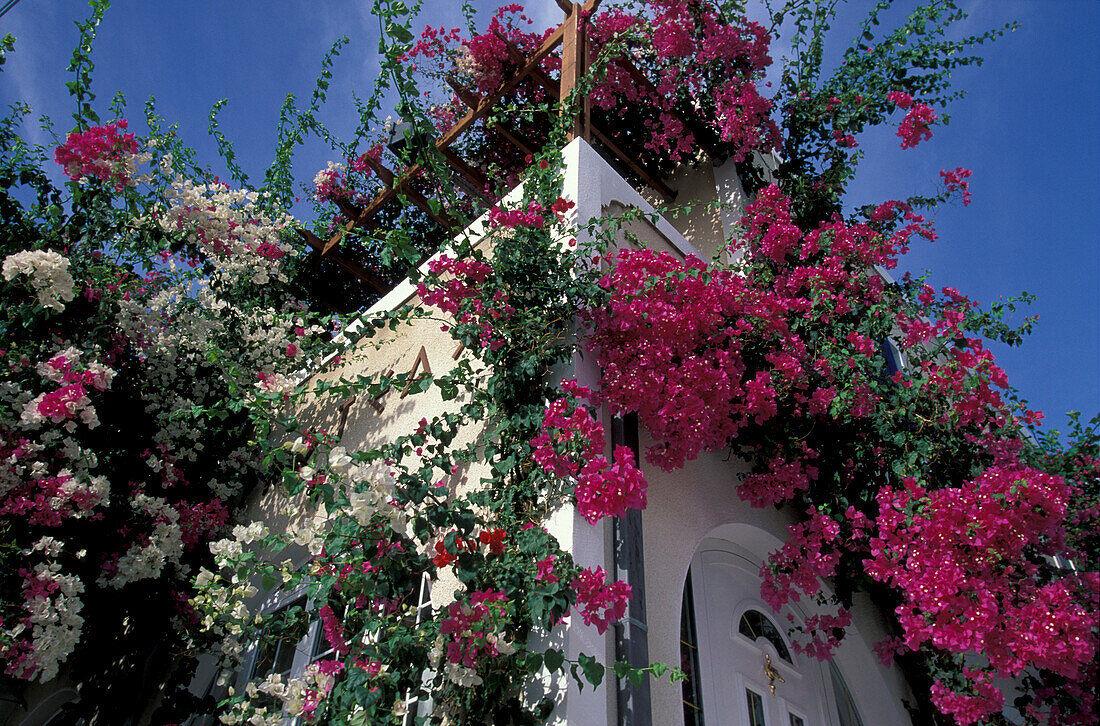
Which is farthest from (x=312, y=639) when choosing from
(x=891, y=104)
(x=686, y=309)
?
(x=891, y=104)

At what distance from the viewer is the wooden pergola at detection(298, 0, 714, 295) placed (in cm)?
396

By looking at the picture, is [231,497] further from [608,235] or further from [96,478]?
[608,235]

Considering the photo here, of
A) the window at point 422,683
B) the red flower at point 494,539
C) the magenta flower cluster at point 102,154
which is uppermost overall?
the magenta flower cluster at point 102,154

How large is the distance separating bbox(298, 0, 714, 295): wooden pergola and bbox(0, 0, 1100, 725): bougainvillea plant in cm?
9

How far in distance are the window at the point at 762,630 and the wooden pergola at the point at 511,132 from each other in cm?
247

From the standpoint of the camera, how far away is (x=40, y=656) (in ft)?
10.2

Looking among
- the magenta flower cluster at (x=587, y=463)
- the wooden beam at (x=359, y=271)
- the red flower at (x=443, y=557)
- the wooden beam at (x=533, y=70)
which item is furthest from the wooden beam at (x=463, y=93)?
the red flower at (x=443, y=557)

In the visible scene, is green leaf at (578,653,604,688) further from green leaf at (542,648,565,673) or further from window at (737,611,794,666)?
window at (737,611,794,666)

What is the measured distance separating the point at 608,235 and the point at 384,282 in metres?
2.88

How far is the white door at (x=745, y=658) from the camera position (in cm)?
300

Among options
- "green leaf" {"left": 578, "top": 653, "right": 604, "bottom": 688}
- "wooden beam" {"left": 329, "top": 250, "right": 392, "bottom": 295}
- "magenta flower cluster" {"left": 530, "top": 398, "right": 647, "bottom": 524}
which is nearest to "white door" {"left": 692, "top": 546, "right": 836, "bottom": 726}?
"green leaf" {"left": 578, "top": 653, "right": 604, "bottom": 688}

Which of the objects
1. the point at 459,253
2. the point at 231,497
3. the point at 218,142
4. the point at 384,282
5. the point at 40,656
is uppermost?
the point at 218,142

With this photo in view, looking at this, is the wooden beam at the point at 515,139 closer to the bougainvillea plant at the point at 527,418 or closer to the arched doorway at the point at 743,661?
the bougainvillea plant at the point at 527,418

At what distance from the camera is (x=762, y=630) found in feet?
11.3
